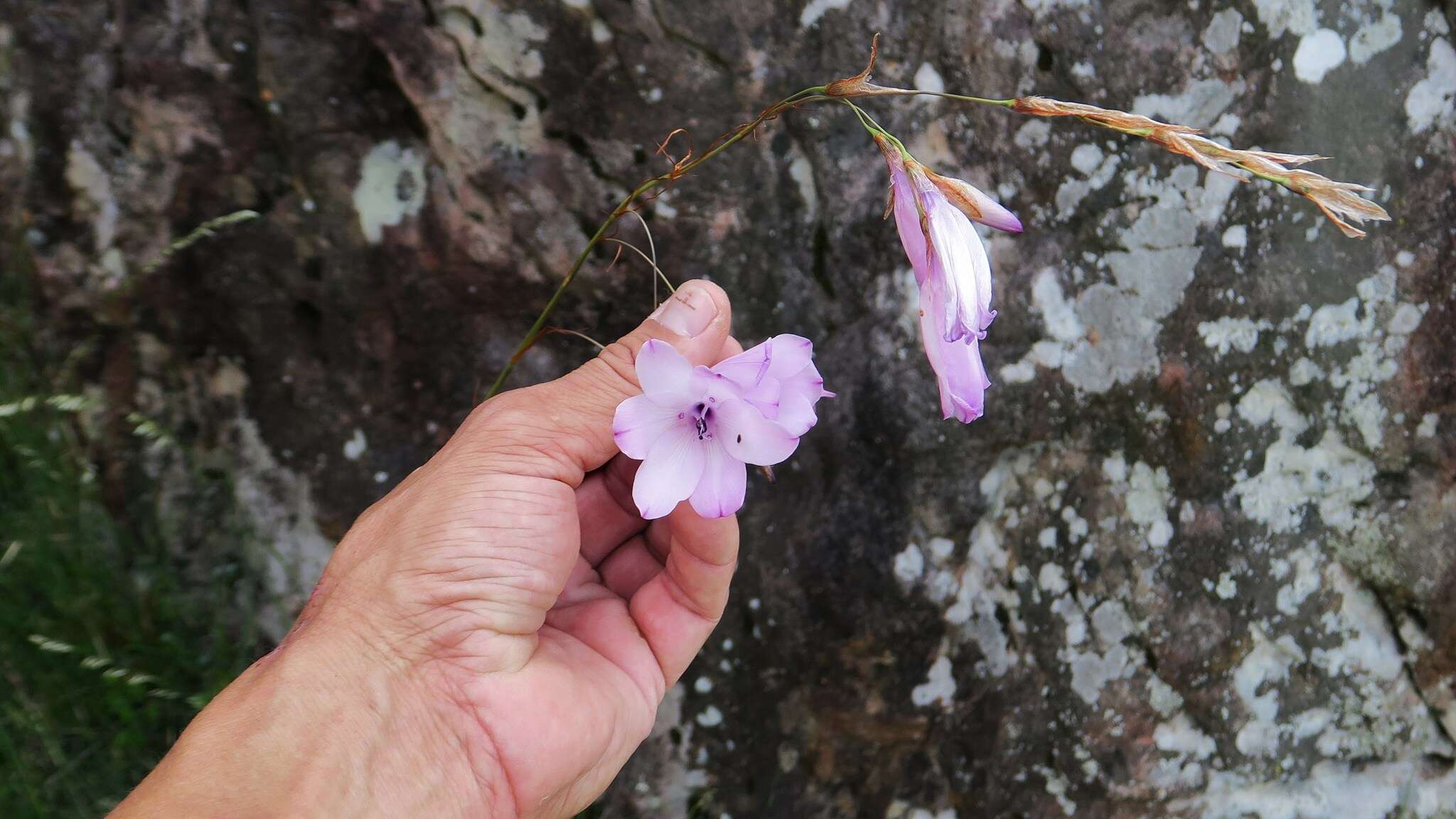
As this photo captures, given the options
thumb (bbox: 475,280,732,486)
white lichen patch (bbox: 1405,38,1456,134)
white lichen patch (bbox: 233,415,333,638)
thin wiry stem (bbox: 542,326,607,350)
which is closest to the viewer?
thumb (bbox: 475,280,732,486)

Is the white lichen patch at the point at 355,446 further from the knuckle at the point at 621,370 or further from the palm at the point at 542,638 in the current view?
the knuckle at the point at 621,370

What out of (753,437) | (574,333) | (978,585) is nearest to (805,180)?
(574,333)

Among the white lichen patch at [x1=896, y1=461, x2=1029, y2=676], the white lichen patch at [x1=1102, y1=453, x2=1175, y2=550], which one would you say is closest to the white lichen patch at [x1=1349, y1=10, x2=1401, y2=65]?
the white lichen patch at [x1=1102, y1=453, x2=1175, y2=550]

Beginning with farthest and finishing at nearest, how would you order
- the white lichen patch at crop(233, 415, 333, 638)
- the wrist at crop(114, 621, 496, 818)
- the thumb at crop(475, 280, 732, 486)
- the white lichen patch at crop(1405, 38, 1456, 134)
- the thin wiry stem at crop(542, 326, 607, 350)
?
the white lichen patch at crop(233, 415, 333, 638) → the white lichen patch at crop(1405, 38, 1456, 134) → the thin wiry stem at crop(542, 326, 607, 350) → the thumb at crop(475, 280, 732, 486) → the wrist at crop(114, 621, 496, 818)

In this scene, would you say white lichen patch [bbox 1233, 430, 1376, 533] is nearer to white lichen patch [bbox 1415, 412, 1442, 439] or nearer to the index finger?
white lichen patch [bbox 1415, 412, 1442, 439]

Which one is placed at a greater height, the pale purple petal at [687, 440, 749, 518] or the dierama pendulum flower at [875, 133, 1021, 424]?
the dierama pendulum flower at [875, 133, 1021, 424]

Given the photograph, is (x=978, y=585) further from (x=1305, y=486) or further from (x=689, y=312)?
(x=689, y=312)

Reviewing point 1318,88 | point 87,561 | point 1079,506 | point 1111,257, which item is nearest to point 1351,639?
point 1079,506

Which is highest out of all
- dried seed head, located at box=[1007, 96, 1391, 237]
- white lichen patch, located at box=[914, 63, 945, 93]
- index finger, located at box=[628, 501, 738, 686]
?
dried seed head, located at box=[1007, 96, 1391, 237]
